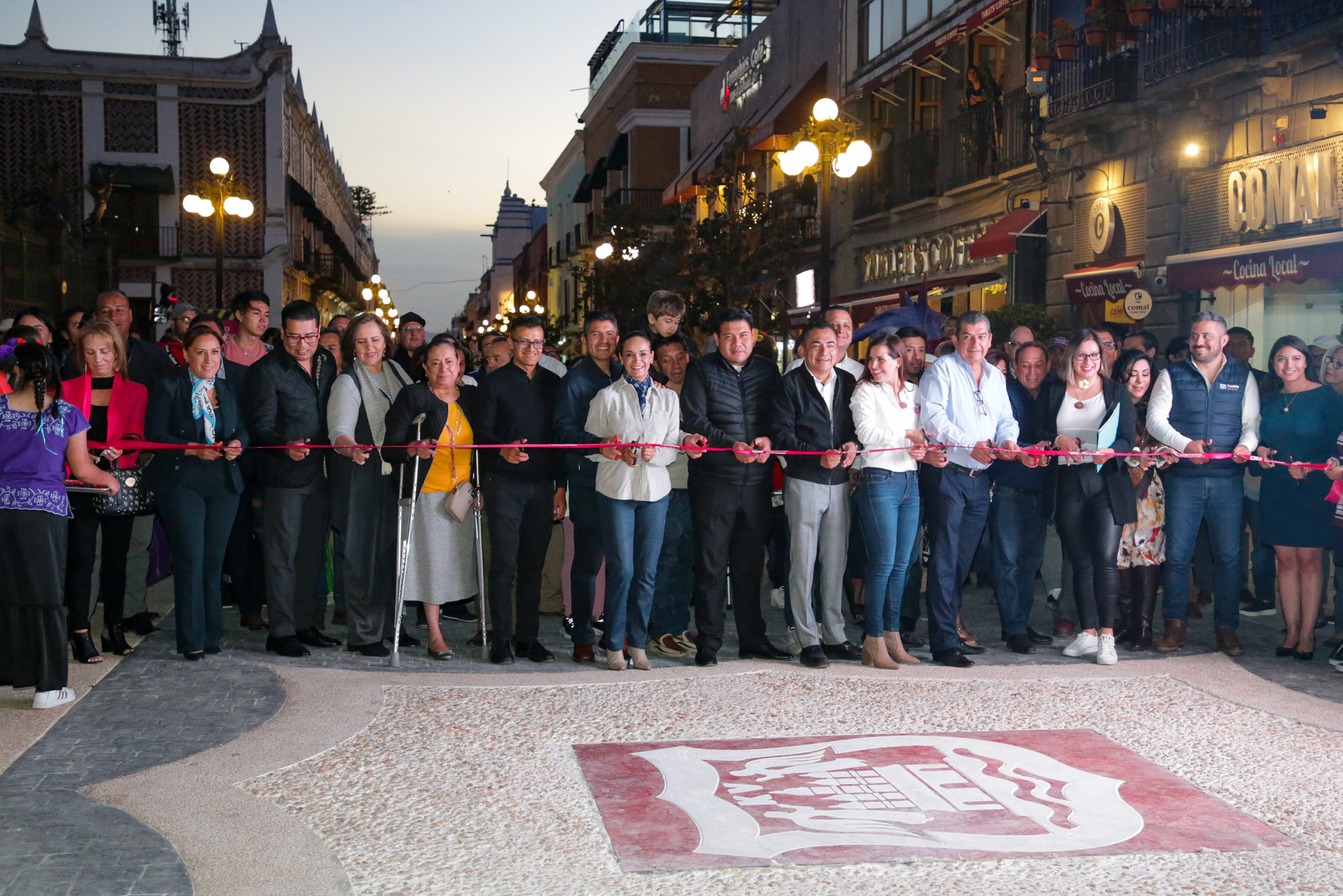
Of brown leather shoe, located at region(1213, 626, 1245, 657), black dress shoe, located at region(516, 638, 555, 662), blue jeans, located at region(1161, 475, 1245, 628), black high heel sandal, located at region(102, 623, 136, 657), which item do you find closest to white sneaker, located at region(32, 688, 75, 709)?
black high heel sandal, located at region(102, 623, 136, 657)

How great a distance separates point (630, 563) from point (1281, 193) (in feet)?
30.3

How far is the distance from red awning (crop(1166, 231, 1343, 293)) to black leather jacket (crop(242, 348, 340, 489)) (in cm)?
939

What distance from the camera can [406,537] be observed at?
7.64 meters

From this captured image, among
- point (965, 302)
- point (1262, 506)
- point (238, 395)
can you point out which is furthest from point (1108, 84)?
point (238, 395)

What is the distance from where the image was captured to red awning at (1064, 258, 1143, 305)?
1547 cm

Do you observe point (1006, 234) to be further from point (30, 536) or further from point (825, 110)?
point (30, 536)

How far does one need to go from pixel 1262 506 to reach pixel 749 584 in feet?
10.9

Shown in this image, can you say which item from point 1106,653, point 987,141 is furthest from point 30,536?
point 987,141

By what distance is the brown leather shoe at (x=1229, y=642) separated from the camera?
7723 millimetres

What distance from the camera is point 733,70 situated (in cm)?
3656

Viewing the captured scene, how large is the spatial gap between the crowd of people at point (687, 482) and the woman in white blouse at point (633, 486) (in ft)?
0.05

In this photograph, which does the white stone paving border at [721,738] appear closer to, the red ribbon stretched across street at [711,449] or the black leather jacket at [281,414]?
the red ribbon stretched across street at [711,449]

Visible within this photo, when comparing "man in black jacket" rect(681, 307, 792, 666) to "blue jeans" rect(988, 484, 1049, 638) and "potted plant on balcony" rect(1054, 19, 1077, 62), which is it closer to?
"blue jeans" rect(988, 484, 1049, 638)

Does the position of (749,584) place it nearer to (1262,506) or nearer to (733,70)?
(1262,506)
